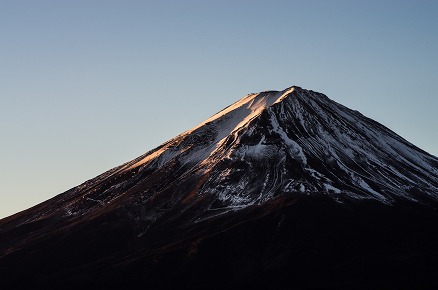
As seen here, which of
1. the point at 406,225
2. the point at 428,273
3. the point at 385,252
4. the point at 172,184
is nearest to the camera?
the point at 428,273

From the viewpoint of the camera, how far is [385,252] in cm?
15275

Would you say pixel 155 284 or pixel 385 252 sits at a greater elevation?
pixel 155 284

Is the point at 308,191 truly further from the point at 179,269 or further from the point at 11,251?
the point at 11,251

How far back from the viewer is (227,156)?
191 meters

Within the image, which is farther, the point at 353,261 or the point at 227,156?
the point at 227,156

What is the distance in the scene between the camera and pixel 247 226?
159m

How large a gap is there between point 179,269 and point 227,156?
45.5 meters

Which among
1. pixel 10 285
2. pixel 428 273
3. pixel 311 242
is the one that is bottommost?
pixel 428 273

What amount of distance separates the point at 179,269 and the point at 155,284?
17.5 ft

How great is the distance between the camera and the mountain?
5812 inches

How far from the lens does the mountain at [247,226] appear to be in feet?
484

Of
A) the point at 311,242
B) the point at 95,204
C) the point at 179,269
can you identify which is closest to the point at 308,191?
the point at 311,242

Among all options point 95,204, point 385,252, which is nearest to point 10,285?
point 95,204

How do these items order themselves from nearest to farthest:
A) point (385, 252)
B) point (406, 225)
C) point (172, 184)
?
point (385, 252), point (406, 225), point (172, 184)
